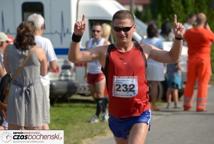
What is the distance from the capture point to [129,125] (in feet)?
23.1

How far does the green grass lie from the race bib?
336 cm

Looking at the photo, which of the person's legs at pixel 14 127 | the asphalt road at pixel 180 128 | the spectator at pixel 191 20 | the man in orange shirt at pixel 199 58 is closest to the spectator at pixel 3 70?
the person's legs at pixel 14 127

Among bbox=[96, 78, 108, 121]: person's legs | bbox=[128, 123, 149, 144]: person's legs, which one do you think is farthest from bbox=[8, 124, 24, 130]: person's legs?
bbox=[96, 78, 108, 121]: person's legs

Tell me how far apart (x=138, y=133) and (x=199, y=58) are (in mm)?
7526

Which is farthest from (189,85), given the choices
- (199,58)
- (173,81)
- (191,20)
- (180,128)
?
(191,20)

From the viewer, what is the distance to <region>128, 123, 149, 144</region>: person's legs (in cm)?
687

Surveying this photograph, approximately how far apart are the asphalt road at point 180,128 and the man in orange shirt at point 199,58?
31 cm

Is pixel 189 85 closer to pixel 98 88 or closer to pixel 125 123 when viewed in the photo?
pixel 98 88

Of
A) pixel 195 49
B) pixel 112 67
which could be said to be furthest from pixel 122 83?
pixel 195 49

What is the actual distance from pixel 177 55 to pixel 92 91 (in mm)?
5733

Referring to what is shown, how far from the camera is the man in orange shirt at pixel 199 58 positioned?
1410 cm

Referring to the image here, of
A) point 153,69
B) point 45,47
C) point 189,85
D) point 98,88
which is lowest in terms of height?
point 189,85

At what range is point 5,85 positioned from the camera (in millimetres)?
8391

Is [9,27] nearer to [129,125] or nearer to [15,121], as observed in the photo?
[15,121]
